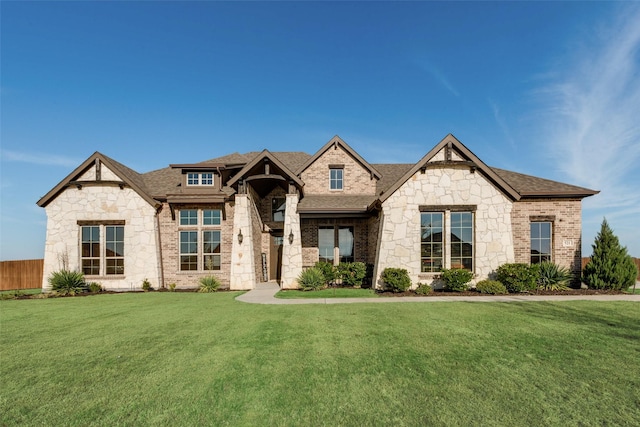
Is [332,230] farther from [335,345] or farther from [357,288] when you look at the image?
[335,345]

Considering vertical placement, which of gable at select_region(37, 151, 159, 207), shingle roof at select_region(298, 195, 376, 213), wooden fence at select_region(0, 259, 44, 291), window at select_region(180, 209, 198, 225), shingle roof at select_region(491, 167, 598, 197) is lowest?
wooden fence at select_region(0, 259, 44, 291)

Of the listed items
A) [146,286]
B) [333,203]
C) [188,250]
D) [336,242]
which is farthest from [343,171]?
[146,286]

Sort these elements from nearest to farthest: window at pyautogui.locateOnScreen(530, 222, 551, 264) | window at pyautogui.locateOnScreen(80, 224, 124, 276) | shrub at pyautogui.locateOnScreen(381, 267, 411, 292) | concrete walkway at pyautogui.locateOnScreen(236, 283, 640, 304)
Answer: concrete walkway at pyautogui.locateOnScreen(236, 283, 640, 304)
shrub at pyautogui.locateOnScreen(381, 267, 411, 292)
window at pyautogui.locateOnScreen(530, 222, 551, 264)
window at pyautogui.locateOnScreen(80, 224, 124, 276)

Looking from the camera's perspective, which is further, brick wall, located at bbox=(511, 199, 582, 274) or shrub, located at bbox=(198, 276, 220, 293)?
shrub, located at bbox=(198, 276, 220, 293)

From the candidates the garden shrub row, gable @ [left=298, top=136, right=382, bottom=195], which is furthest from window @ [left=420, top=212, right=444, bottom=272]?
gable @ [left=298, top=136, right=382, bottom=195]

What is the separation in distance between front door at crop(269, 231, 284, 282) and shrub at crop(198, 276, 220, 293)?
3.58 m

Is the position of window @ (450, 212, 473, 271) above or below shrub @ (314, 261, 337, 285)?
above

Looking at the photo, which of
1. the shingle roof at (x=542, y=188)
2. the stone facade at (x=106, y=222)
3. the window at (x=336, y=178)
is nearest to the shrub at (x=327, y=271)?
Result: the window at (x=336, y=178)

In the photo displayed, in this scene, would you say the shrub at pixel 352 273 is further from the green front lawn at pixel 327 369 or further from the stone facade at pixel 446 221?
the green front lawn at pixel 327 369

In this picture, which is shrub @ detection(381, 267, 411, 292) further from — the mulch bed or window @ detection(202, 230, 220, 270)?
window @ detection(202, 230, 220, 270)

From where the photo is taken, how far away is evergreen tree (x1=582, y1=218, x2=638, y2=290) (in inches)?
487

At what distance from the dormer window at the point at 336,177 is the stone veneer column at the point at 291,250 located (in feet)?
11.1

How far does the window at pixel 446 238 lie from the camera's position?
1304 centimetres

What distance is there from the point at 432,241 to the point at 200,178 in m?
12.6
